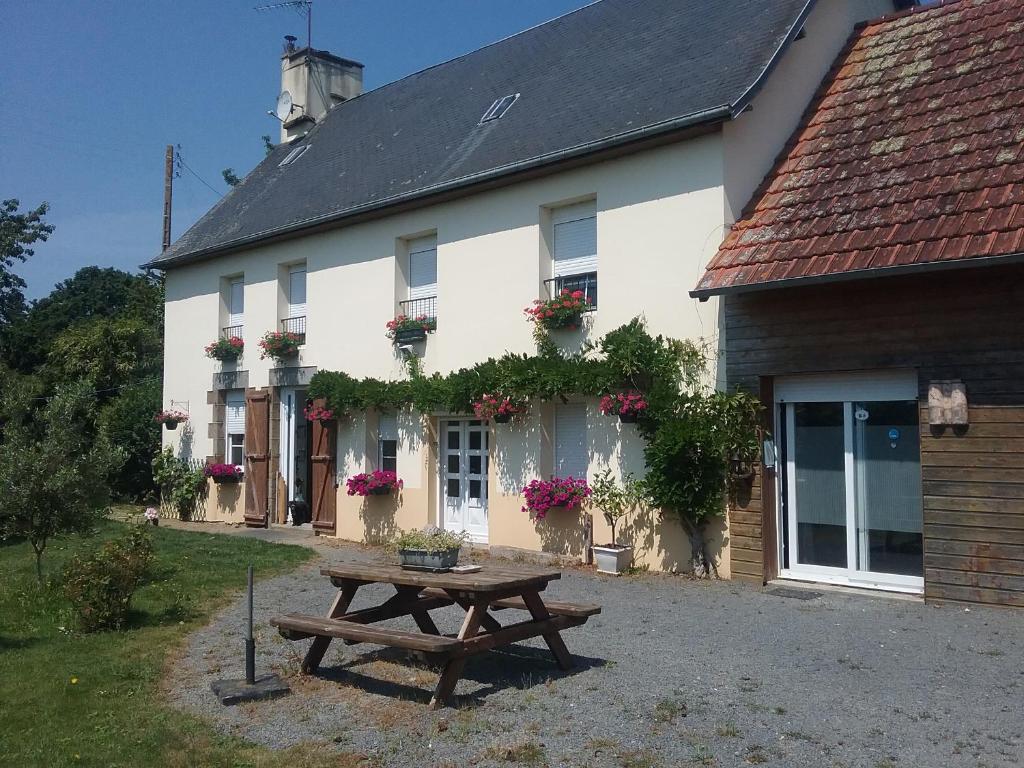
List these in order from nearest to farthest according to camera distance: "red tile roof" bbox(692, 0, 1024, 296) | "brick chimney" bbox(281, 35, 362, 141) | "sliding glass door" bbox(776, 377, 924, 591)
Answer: "red tile roof" bbox(692, 0, 1024, 296) < "sliding glass door" bbox(776, 377, 924, 591) < "brick chimney" bbox(281, 35, 362, 141)

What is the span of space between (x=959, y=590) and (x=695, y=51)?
25.9 ft

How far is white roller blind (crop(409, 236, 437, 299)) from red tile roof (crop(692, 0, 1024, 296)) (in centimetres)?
537

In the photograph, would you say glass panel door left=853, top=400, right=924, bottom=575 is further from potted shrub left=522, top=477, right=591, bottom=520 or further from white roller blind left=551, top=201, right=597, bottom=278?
white roller blind left=551, top=201, right=597, bottom=278

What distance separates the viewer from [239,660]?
24.0ft

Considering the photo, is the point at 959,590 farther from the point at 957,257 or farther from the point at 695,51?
the point at 695,51

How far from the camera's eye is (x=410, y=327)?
1443 cm

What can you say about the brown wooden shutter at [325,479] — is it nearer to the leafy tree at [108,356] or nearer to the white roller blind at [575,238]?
the white roller blind at [575,238]

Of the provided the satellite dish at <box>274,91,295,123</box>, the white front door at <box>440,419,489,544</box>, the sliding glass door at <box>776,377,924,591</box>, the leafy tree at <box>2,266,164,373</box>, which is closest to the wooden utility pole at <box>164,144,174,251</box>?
the leafy tree at <box>2,266,164,373</box>

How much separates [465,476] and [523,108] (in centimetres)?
589

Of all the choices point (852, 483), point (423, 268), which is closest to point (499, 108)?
point (423, 268)

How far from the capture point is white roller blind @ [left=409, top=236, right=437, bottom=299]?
14.7m

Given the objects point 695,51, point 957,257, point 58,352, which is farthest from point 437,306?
point 58,352

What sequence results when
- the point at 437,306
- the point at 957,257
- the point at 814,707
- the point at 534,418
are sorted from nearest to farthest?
the point at 814,707 → the point at 957,257 → the point at 534,418 → the point at 437,306

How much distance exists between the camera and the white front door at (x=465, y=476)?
13930mm
